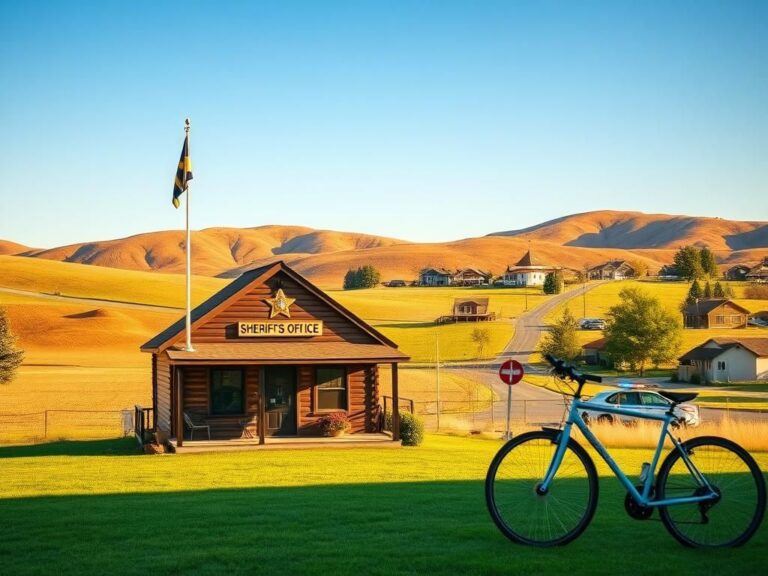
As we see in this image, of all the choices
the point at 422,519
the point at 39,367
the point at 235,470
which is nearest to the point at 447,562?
the point at 422,519

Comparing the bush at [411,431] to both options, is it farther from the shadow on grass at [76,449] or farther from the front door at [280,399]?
the shadow on grass at [76,449]

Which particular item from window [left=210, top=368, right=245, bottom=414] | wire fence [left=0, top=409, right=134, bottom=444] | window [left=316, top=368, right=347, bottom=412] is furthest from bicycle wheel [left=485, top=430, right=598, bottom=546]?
wire fence [left=0, top=409, right=134, bottom=444]

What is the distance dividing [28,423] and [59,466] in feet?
77.6

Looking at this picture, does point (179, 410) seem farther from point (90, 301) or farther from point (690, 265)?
point (690, 265)

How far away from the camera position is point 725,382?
80.0m

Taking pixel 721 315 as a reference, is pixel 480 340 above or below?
below

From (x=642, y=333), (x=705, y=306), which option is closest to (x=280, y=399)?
(x=642, y=333)

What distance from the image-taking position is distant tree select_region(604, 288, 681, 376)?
87750 millimetres

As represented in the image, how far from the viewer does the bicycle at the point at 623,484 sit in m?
7.80

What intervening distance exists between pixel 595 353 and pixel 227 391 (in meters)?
75.0

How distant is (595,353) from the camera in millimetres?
99688

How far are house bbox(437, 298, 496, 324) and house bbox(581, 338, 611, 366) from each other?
31.1 meters

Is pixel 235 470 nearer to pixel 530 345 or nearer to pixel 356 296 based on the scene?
pixel 530 345

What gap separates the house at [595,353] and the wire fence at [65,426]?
62377 millimetres
